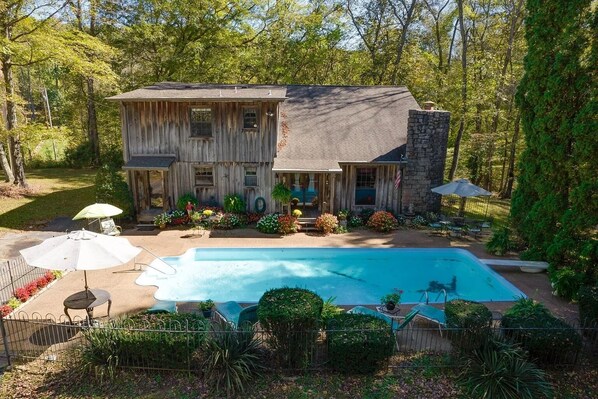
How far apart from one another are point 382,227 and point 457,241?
10.6ft

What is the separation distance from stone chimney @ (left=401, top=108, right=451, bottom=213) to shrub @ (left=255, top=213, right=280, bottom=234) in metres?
6.58

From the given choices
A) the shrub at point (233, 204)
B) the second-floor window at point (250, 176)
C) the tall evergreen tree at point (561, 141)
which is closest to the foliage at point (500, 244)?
the tall evergreen tree at point (561, 141)

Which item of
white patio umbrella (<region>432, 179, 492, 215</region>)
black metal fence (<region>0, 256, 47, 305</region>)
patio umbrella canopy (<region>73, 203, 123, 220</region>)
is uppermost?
white patio umbrella (<region>432, 179, 492, 215</region>)

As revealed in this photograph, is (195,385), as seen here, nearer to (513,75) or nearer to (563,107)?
(563,107)

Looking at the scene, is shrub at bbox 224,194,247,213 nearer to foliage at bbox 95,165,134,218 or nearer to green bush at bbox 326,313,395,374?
foliage at bbox 95,165,134,218

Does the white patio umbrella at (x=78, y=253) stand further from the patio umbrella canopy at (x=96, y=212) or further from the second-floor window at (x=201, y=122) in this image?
the second-floor window at (x=201, y=122)

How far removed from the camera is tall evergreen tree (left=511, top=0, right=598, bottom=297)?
38.7 ft

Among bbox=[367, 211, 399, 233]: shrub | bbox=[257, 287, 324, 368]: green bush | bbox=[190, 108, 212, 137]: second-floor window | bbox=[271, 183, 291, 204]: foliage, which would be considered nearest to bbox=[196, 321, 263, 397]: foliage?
bbox=[257, 287, 324, 368]: green bush

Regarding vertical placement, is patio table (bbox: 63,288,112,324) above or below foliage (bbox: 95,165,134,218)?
below

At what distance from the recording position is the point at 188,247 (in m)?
15.4

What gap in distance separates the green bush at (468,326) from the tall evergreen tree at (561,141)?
4.90 metres

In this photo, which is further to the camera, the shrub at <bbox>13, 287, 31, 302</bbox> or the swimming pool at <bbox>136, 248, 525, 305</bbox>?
the swimming pool at <bbox>136, 248, 525, 305</bbox>

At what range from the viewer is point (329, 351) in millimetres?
7789

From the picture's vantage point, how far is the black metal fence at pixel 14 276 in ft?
35.4
